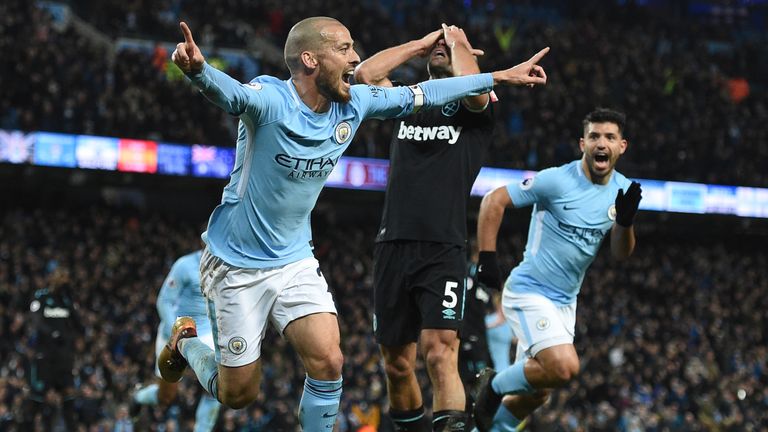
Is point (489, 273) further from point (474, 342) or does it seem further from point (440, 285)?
point (474, 342)

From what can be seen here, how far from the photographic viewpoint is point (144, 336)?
19344 millimetres

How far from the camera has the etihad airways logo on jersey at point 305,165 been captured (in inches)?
235

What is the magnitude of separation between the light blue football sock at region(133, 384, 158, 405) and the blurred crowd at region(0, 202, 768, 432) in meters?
2.16

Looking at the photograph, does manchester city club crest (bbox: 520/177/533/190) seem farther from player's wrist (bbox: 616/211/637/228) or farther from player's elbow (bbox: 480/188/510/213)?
player's wrist (bbox: 616/211/637/228)

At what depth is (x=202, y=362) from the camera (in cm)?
662

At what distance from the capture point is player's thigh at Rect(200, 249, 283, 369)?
242 inches

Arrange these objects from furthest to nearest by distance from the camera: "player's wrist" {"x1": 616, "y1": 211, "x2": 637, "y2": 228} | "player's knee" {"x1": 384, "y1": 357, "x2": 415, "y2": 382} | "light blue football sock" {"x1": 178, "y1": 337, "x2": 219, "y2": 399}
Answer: "player's wrist" {"x1": 616, "y1": 211, "x2": 637, "y2": 228} < "player's knee" {"x1": 384, "y1": 357, "x2": 415, "y2": 382} < "light blue football sock" {"x1": 178, "y1": 337, "x2": 219, "y2": 399}

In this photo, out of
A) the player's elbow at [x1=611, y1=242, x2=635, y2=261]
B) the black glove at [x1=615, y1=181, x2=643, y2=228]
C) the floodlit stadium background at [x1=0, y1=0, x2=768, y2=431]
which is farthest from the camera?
the floodlit stadium background at [x1=0, y1=0, x2=768, y2=431]

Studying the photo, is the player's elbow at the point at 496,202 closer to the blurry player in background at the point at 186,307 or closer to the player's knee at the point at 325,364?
the player's knee at the point at 325,364

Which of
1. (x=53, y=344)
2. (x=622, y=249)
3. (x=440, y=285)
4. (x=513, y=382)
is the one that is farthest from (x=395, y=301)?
(x=53, y=344)

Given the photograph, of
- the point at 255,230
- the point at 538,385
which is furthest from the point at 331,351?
the point at 538,385

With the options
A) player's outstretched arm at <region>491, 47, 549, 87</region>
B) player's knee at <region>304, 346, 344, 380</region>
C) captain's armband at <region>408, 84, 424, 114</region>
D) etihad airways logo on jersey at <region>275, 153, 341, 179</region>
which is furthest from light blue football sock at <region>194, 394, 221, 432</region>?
player's outstretched arm at <region>491, 47, 549, 87</region>

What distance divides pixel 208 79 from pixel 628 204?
3496mm

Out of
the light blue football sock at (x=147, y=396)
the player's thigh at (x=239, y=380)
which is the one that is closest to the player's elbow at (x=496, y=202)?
the player's thigh at (x=239, y=380)
